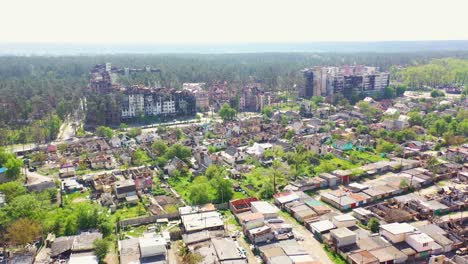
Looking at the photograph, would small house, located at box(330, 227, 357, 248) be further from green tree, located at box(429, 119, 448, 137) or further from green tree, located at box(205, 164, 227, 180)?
green tree, located at box(429, 119, 448, 137)

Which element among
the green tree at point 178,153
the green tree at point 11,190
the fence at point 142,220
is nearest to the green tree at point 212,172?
the green tree at point 178,153

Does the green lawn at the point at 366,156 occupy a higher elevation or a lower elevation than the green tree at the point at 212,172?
lower

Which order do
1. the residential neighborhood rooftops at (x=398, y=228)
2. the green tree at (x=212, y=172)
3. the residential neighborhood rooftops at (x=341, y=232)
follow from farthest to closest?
the green tree at (x=212, y=172)
the residential neighborhood rooftops at (x=398, y=228)
the residential neighborhood rooftops at (x=341, y=232)

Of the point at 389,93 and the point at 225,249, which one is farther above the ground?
the point at 389,93

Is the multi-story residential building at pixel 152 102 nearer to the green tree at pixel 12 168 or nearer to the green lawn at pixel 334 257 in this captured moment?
the green tree at pixel 12 168

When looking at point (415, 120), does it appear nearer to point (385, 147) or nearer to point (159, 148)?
point (385, 147)

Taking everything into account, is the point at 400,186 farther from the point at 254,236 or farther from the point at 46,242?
the point at 46,242

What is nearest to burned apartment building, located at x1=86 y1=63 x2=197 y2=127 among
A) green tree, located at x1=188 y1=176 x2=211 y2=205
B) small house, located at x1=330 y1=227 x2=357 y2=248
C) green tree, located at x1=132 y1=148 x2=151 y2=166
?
green tree, located at x1=132 y1=148 x2=151 y2=166

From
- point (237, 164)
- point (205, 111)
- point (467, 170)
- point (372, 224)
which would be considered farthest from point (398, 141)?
point (205, 111)

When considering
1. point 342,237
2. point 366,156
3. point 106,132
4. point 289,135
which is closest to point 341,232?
point 342,237
